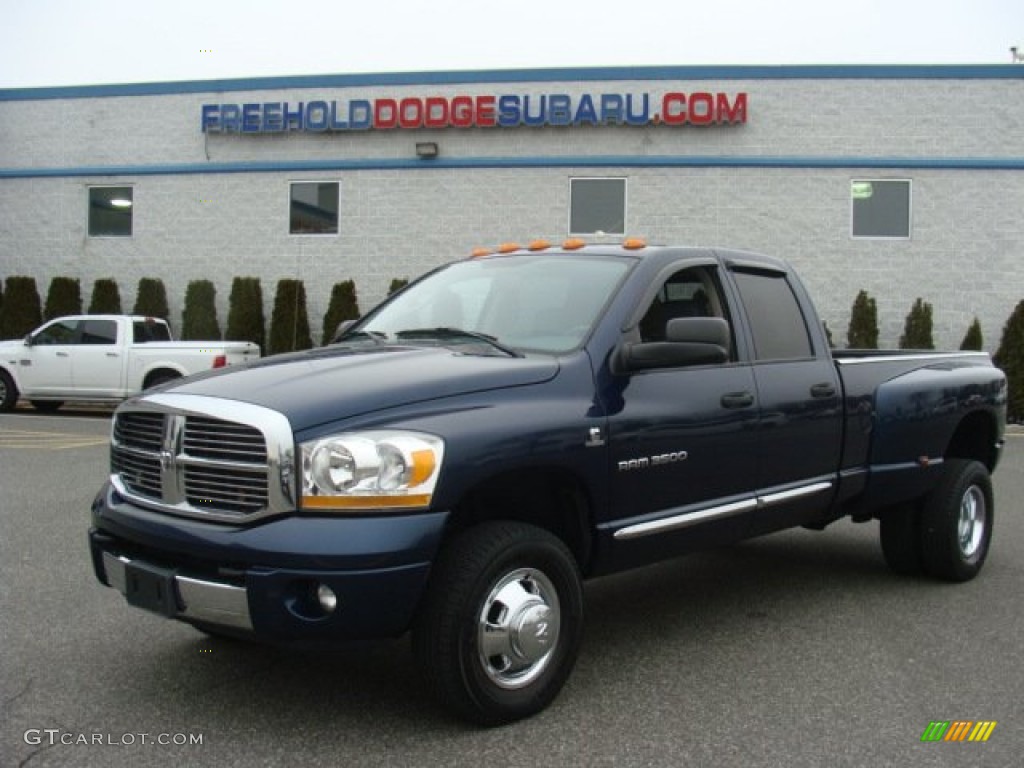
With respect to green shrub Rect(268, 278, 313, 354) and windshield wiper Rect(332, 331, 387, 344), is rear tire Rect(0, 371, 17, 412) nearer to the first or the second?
green shrub Rect(268, 278, 313, 354)

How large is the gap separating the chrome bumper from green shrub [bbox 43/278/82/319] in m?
18.9

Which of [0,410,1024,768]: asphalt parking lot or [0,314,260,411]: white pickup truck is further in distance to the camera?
[0,314,260,411]: white pickup truck

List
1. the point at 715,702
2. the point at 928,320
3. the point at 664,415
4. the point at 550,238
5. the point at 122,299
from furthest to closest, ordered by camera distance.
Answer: the point at 122,299
the point at 550,238
the point at 928,320
the point at 664,415
the point at 715,702

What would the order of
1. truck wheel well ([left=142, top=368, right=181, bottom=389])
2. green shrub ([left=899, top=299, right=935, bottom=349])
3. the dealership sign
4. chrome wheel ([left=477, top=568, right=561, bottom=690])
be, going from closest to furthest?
chrome wheel ([left=477, top=568, right=561, bottom=690]), truck wheel well ([left=142, top=368, right=181, bottom=389]), green shrub ([left=899, top=299, right=935, bottom=349]), the dealership sign

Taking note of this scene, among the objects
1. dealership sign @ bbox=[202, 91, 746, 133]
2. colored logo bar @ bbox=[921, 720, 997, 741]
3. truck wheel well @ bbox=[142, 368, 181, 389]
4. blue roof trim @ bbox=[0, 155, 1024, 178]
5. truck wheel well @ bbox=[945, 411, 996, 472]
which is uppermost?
dealership sign @ bbox=[202, 91, 746, 133]

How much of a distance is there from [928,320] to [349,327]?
1511 cm

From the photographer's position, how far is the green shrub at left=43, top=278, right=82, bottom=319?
20.4 meters

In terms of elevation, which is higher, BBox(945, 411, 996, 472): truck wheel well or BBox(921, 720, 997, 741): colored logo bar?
BBox(945, 411, 996, 472): truck wheel well

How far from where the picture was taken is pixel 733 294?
196 inches

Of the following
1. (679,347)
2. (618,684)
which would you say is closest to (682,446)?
(679,347)

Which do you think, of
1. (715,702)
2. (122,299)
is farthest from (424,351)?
(122,299)

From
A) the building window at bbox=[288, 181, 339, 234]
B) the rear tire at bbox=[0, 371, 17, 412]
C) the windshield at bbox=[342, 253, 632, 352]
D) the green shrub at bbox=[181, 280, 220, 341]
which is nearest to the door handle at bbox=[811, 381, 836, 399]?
the windshield at bbox=[342, 253, 632, 352]

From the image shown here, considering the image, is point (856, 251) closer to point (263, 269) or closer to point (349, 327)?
point (263, 269)

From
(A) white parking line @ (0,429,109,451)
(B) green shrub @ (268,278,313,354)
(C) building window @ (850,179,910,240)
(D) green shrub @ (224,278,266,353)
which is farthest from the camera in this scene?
(D) green shrub @ (224,278,266,353)
